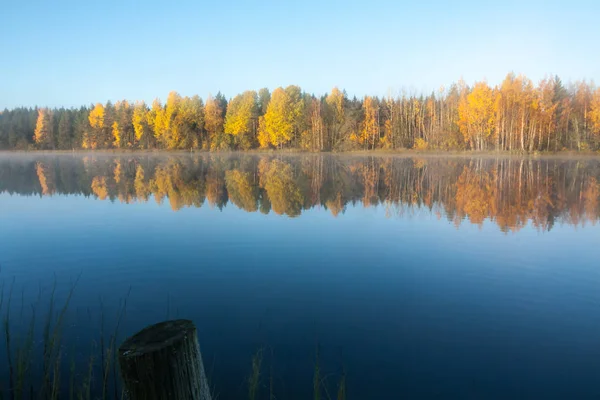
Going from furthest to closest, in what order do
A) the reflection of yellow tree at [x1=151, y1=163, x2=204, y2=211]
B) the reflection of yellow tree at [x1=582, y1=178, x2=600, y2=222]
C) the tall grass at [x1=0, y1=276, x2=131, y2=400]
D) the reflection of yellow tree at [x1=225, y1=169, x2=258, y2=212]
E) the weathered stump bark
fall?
the reflection of yellow tree at [x1=151, y1=163, x2=204, y2=211] < the reflection of yellow tree at [x1=225, y1=169, x2=258, y2=212] < the reflection of yellow tree at [x1=582, y1=178, x2=600, y2=222] < the tall grass at [x1=0, y1=276, x2=131, y2=400] < the weathered stump bark

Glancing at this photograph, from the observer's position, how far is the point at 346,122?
72375mm

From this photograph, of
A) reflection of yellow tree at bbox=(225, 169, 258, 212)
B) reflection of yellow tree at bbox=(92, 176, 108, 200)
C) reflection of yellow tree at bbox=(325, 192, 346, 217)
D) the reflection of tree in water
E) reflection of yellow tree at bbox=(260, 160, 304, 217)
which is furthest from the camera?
reflection of yellow tree at bbox=(92, 176, 108, 200)

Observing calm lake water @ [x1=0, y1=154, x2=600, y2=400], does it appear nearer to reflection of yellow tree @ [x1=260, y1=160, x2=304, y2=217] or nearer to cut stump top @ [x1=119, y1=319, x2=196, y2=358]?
reflection of yellow tree @ [x1=260, y1=160, x2=304, y2=217]

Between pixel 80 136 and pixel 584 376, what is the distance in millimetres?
101713

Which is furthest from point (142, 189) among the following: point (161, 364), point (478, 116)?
point (478, 116)

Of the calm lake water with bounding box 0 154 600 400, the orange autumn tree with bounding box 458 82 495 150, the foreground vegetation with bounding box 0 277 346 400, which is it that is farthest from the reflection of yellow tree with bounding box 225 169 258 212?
the orange autumn tree with bounding box 458 82 495 150

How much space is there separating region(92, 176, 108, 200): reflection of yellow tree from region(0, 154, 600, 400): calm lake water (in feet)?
11.0

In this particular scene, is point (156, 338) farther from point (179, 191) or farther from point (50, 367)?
point (179, 191)

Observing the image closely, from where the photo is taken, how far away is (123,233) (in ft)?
40.6

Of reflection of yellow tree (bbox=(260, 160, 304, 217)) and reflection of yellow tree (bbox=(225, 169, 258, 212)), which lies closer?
reflection of yellow tree (bbox=(260, 160, 304, 217))

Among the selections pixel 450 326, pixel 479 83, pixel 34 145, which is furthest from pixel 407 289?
pixel 34 145

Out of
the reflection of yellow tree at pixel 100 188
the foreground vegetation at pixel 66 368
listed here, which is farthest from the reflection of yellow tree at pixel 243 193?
the foreground vegetation at pixel 66 368

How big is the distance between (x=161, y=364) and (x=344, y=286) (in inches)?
234

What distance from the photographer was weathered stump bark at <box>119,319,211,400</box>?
221cm
